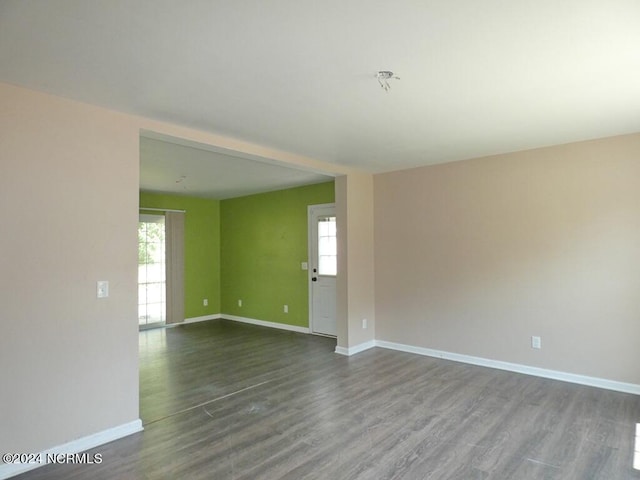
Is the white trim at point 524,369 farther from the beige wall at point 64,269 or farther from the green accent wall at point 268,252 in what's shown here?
the beige wall at point 64,269

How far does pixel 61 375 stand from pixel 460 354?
13.7 ft

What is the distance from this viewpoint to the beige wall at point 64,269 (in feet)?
8.05

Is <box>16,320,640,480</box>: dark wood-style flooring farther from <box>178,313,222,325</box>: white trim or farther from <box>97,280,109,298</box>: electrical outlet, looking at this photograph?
<box>178,313,222,325</box>: white trim

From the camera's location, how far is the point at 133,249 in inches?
119

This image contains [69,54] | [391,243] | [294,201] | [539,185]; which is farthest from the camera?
[294,201]

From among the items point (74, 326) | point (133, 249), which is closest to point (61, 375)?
point (74, 326)

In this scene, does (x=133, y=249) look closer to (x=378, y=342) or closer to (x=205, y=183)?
(x=205, y=183)

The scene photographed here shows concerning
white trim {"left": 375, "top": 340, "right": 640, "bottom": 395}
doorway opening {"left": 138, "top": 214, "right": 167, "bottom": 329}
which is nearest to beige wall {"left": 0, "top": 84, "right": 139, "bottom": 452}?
white trim {"left": 375, "top": 340, "right": 640, "bottom": 395}

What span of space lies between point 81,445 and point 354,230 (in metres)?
3.74

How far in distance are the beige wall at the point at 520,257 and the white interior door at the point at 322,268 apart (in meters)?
0.93

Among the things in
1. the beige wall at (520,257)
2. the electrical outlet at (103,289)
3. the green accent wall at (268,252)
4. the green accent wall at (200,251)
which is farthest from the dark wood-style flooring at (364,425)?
the green accent wall at (200,251)

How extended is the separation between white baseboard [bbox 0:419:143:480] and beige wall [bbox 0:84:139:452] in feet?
0.14

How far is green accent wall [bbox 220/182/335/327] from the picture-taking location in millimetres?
6675

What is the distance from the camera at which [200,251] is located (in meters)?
7.84
